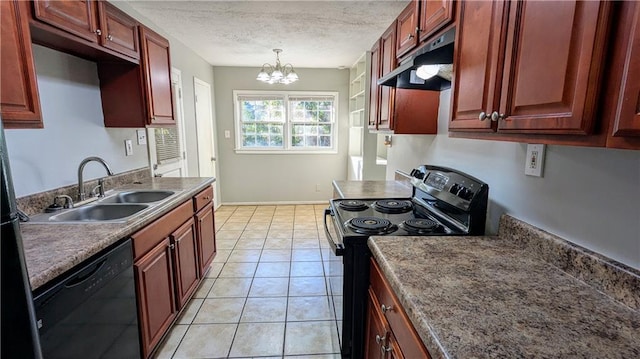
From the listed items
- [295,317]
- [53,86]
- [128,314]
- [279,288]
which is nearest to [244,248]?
[279,288]

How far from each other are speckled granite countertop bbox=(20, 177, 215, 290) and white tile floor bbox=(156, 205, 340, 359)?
877 millimetres

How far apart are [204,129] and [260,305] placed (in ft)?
9.96

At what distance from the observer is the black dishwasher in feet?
3.28

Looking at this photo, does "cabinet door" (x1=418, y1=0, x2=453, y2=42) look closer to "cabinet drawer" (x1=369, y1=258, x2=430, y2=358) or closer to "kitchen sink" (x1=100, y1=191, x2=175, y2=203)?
"cabinet drawer" (x1=369, y1=258, x2=430, y2=358)

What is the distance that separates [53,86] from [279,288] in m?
2.08

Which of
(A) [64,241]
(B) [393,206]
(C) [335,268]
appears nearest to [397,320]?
(C) [335,268]

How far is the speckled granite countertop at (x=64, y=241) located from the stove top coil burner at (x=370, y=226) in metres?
1.06

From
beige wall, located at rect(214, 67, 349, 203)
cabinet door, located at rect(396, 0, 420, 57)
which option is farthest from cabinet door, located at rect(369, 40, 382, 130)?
beige wall, located at rect(214, 67, 349, 203)

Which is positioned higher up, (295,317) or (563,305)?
(563,305)

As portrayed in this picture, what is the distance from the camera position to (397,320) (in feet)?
3.12

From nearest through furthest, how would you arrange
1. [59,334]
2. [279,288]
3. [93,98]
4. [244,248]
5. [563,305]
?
[563,305], [59,334], [93,98], [279,288], [244,248]

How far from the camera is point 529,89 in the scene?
83cm

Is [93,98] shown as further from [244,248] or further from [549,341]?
[549,341]

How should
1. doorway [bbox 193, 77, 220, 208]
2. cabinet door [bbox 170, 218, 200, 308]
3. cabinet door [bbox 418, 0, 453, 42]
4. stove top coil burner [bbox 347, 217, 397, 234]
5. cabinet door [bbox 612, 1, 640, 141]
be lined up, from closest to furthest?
cabinet door [bbox 612, 1, 640, 141], cabinet door [bbox 418, 0, 453, 42], stove top coil burner [bbox 347, 217, 397, 234], cabinet door [bbox 170, 218, 200, 308], doorway [bbox 193, 77, 220, 208]
